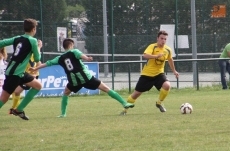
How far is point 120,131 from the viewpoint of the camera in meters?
10.6

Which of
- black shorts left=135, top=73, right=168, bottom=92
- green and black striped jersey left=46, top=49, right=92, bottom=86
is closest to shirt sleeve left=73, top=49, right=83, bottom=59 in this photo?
green and black striped jersey left=46, top=49, right=92, bottom=86

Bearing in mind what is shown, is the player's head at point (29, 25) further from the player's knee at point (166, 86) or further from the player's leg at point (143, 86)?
the player's knee at point (166, 86)

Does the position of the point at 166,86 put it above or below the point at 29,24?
below

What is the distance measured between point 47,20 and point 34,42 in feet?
51.2

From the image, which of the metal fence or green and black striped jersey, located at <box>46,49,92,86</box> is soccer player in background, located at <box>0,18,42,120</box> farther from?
the metal fence

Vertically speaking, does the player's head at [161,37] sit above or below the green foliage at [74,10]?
below

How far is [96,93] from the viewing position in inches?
907

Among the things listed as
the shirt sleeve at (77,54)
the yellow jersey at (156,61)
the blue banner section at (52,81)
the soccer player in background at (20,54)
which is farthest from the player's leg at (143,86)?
the blue banner section at (52,81)

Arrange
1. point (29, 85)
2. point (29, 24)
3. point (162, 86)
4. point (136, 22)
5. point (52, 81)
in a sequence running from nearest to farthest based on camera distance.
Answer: point (29, 24) < point (29, 85) < point (162, 86) < point (52, 81) < point (136, 22)

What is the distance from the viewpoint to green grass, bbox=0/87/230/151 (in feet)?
29.5

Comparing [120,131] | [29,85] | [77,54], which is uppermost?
[77,54]

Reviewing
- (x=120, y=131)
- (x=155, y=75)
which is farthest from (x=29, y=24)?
(x=155, y=75)

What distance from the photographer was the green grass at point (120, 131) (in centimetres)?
899

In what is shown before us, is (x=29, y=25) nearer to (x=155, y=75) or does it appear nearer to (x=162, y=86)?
(x=155, y=75)
